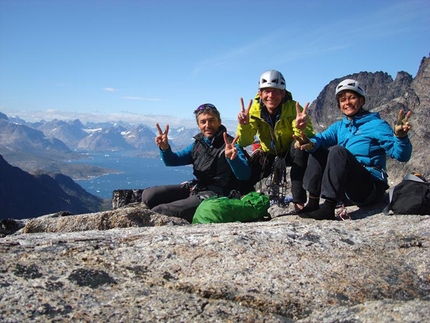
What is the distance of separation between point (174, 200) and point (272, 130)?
10.9ft

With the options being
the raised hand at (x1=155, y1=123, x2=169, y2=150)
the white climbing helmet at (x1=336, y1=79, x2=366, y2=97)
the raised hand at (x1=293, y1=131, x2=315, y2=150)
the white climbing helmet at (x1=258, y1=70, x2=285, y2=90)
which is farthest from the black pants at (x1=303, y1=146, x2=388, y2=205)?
the raised hand at (x1=155, y1=123, x2=169, y2=150)

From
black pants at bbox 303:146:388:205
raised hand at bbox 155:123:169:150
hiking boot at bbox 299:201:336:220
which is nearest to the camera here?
black pants at bbox 303:146:388:205

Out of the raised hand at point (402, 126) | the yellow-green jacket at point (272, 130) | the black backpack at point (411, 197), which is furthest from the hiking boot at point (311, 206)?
the raised hand at point (402, 126)

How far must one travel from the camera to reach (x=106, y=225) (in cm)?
709

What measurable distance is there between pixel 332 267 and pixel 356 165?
3311mm

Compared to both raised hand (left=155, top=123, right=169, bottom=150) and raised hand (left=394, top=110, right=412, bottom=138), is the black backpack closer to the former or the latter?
raised hand (left=394, top=110, right=412, bottom=138)

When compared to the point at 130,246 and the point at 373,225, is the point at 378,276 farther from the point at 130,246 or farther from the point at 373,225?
the point at 130,246

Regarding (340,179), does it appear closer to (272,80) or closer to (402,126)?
(402,126)

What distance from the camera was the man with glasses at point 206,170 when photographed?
8.47 m

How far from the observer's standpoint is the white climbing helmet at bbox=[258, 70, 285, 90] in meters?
8.44

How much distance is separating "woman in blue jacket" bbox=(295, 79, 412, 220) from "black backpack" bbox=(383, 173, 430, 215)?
529 mm

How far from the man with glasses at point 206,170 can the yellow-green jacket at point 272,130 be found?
349mm

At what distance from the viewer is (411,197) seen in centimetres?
681

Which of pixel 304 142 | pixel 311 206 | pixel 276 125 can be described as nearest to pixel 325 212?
pixel 311 206
